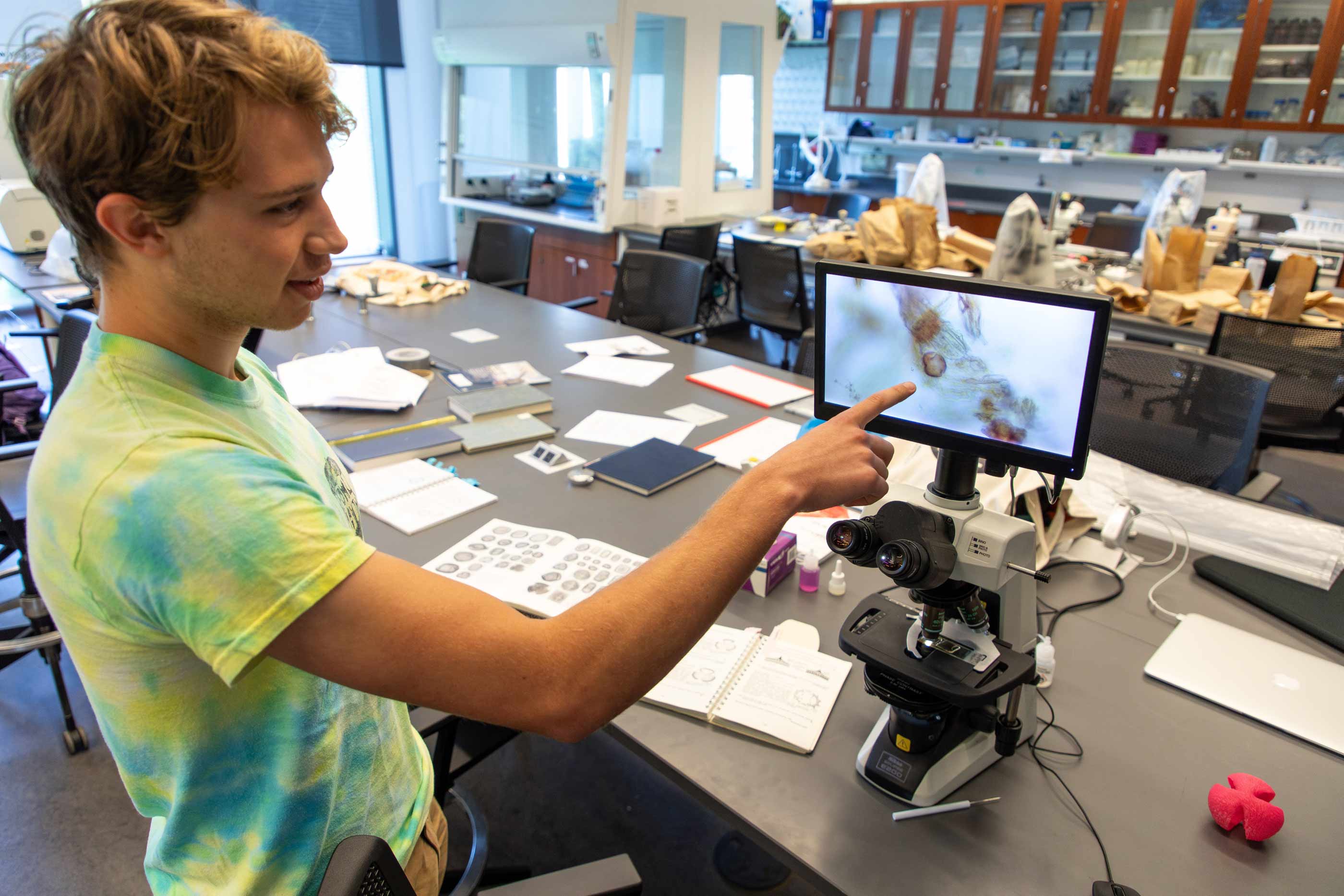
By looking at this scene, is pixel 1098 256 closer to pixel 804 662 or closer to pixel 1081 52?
pixel 1081 52

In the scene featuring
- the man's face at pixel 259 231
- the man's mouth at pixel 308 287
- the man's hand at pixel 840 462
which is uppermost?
→ the man's face at pixel 259 231

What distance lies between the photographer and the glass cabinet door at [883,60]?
7.29m

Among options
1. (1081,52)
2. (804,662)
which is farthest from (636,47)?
(804,662)

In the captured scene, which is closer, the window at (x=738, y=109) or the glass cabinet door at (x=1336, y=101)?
the window at (x=738, y=109)

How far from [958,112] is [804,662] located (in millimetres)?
7035

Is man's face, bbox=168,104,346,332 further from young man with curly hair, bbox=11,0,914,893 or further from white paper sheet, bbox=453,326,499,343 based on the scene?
white paper sheet, bbox=453,326,499,343

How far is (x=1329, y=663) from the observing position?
1309mm

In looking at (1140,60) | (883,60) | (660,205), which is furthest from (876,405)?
(883,60)

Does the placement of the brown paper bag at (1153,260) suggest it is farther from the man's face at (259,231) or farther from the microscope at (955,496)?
the man's face at (259,231)

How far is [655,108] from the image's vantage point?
527cm

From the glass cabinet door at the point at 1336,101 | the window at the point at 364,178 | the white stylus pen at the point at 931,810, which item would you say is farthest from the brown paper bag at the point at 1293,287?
the window at the point at 364,178

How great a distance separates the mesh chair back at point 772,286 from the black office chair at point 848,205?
6.22 feet

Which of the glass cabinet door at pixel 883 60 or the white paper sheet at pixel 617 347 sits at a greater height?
the glass cabinet door at pixel 883 60

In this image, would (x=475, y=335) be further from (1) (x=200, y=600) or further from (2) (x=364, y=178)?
(2) (x=364, y=178)
